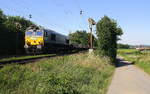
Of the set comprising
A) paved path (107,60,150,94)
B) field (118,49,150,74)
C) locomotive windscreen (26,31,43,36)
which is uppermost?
locomotive windscreen (26,31,43,36)

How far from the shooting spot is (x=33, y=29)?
33188 millimetres

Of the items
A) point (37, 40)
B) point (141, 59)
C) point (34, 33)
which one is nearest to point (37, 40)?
point (37, 40)

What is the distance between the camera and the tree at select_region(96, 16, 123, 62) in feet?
117

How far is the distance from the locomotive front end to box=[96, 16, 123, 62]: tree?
8.41m

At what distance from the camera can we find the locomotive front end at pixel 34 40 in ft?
105

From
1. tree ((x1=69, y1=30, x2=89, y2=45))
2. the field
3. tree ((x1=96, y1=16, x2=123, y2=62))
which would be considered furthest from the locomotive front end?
tree ((x1=69, y1=30, x2=89, y2=45))

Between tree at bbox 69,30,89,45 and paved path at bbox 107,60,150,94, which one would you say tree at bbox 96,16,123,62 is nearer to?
paved path at bbox 107,60,150,94

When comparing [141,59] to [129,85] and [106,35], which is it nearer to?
[106,35]

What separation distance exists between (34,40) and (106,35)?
9.90 m

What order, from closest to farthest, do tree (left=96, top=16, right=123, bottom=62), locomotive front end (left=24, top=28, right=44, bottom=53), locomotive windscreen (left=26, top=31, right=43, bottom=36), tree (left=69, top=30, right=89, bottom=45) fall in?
locomotive front end (left=24, top=28, right=44, bottom=53) → locomotive windscreen (left=26, top=31, right=43, bottom=36) → tree (left=96, top=16, right=123, bottom=62) → tree (left=69, top=30, right=89, bottom=45)

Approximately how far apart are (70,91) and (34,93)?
1394 mm

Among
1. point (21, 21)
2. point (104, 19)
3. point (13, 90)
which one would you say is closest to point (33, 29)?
point (104, 19)

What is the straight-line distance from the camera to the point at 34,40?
107ft

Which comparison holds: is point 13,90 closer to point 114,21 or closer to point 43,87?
point 43,87
